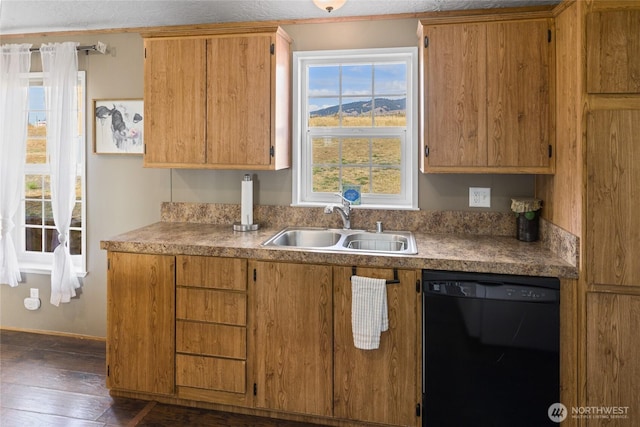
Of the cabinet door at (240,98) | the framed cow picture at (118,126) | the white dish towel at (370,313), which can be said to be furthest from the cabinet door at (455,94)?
the framed cow picture at (118,126)

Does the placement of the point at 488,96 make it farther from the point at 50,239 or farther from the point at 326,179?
the point at 50,239

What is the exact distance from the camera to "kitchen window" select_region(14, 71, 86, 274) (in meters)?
3.21

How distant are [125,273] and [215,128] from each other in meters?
1.01

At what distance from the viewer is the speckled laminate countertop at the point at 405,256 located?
196 cm

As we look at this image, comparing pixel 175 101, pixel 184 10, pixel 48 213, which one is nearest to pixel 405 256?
pixel 175 101

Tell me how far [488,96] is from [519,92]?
0.16 meters

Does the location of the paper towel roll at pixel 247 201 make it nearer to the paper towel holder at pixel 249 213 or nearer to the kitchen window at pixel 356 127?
the paper towel holder at pixel 249 213

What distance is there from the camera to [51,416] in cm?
227

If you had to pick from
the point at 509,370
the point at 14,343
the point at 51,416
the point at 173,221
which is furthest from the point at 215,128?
the point at 14,343

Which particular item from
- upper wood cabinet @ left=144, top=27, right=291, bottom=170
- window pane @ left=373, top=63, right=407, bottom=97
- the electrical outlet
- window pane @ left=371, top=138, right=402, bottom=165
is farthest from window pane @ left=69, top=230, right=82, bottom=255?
the electrical outlet

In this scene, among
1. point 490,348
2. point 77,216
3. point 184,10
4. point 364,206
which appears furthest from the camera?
point 77,216

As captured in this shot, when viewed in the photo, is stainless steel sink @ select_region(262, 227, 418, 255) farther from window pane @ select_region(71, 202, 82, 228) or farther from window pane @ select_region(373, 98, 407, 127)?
window pane @ select_region(71, 202, 82, 228)

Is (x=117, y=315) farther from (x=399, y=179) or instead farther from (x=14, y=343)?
(x=399, y=179)

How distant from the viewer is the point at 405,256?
6.80ft
